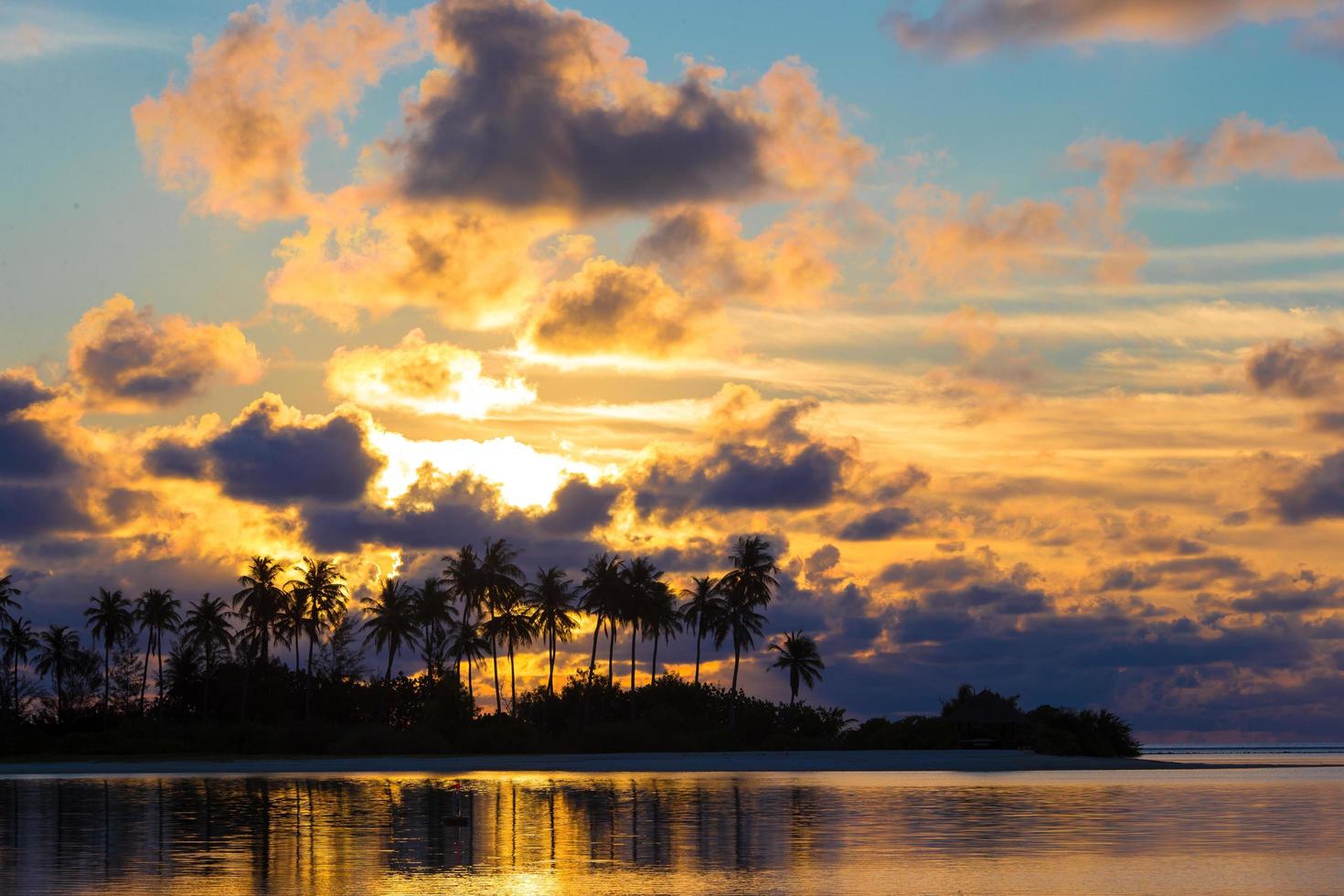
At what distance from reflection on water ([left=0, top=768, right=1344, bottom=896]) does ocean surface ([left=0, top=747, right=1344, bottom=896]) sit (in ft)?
0.34

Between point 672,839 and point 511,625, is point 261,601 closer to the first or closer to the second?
point 511,625

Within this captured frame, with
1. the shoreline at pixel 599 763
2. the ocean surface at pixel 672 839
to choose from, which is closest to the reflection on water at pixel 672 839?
the ocean surface at pixel 672 839

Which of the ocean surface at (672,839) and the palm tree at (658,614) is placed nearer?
the ocean surface at (672,839)

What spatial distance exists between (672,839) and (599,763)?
55.1 m

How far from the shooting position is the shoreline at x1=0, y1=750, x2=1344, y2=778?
3347 inches

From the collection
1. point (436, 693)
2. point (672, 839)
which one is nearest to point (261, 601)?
point (436, 693)

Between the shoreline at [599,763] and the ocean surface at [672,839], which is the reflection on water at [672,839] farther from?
the shoreline at [599,763]

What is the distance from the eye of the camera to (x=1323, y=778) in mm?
77562

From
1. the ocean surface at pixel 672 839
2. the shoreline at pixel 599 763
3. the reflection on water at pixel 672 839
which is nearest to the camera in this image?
the ocean surface at pixel 672 839

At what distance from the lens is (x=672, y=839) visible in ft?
117

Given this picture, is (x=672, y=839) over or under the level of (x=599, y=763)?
over

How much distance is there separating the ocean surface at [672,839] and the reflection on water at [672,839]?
105mm

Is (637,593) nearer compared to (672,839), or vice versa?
(672,839)

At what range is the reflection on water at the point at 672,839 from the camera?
88.8 feet
